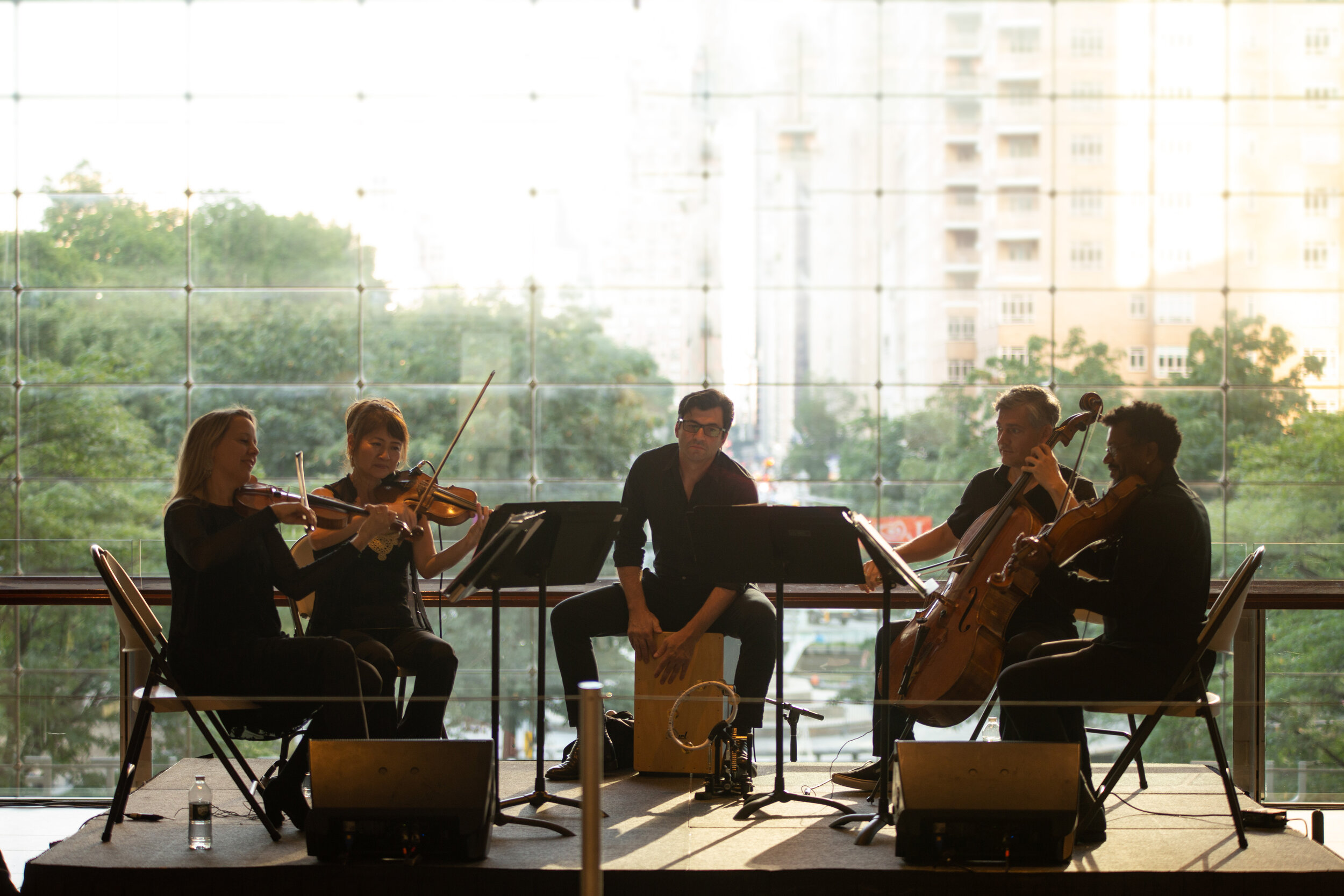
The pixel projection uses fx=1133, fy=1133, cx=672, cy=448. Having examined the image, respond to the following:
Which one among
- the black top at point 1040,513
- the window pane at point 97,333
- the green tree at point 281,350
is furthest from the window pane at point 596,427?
the black top at point 1040,513

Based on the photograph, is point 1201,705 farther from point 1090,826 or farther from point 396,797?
point 396,797

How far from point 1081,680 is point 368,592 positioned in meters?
1.74

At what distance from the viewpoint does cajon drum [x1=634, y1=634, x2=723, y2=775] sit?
10.5 ft

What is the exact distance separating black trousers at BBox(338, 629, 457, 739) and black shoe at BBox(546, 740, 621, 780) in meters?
0.42

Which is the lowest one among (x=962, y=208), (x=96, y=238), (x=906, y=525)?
(x=906, y=525)

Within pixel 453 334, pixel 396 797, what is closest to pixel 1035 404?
pixel 396 797

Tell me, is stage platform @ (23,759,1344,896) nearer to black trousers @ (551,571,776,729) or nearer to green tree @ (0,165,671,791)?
black trousers @ (551,571,776,729)

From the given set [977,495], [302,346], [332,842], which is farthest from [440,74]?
[332,842]

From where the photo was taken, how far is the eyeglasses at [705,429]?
123 inches

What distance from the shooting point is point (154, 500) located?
7875 millimetres

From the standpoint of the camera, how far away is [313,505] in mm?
2826

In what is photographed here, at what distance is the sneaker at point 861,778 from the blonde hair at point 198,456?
5.93ft

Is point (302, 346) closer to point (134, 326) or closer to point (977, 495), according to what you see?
point (134, 326)

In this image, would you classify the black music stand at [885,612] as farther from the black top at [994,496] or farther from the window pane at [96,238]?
the window pane at [96,238]
